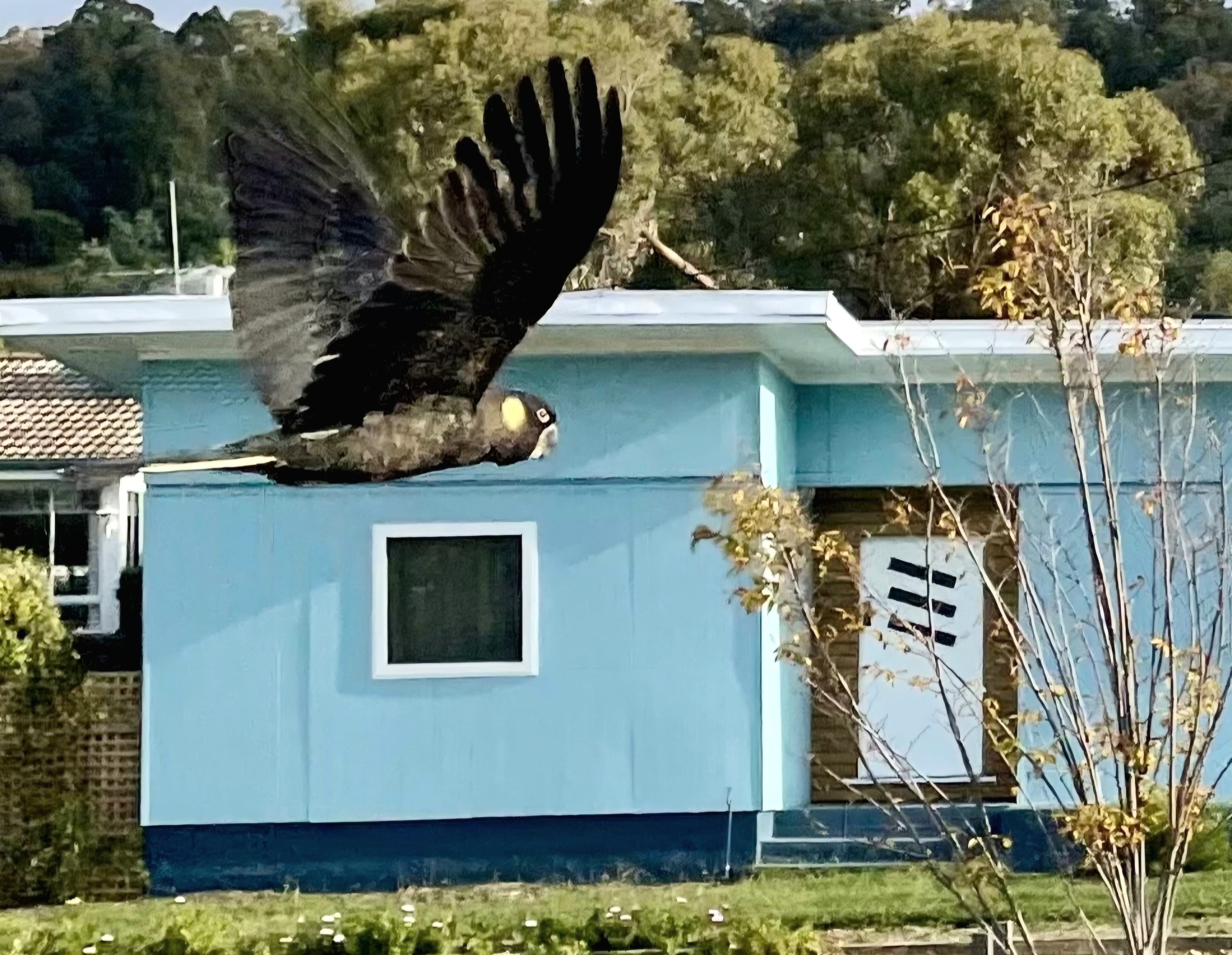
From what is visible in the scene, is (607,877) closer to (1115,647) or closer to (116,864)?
(116,864)

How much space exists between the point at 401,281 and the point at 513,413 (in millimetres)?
822

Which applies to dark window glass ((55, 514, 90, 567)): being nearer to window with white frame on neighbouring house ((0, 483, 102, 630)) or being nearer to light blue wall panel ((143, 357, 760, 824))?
window with white frame on neighbouring house ((0, 483, 102, 630))

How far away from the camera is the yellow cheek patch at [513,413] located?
6109 mm

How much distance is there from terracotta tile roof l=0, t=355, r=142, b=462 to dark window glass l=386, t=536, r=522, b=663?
6444 millimetres

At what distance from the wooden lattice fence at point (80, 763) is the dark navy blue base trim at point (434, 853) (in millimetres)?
362

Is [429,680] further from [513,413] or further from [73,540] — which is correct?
[73,540]

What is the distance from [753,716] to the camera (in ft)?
39.8

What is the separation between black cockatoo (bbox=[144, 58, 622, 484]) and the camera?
5.20 metres

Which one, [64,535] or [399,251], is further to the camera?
[64,535]

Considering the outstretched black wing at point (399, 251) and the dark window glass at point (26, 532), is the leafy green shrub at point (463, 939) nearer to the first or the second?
the outstretched black wing at point (399, 251)

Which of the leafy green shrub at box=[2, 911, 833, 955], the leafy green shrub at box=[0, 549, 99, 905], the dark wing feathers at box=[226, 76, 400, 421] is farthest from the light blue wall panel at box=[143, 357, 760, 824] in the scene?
the dark wing feathers at box=[226, 76, 400, 421]

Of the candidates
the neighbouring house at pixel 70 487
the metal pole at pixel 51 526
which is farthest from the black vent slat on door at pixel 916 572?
the metal pole at pixel 51 526

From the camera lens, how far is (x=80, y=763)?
12.5 meters

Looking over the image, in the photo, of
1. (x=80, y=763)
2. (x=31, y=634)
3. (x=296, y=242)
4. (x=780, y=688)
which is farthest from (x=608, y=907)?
(x=296, y=242)
